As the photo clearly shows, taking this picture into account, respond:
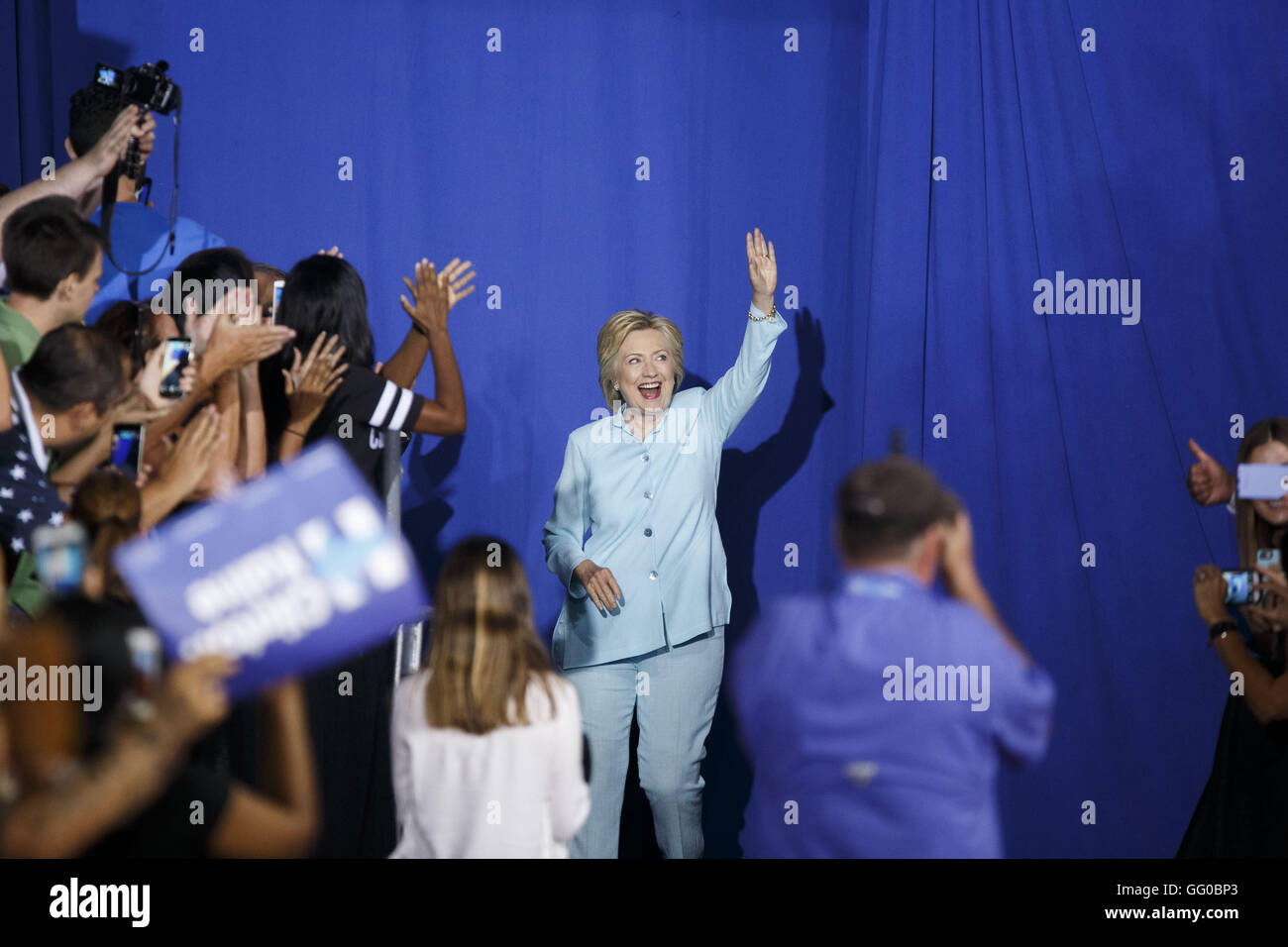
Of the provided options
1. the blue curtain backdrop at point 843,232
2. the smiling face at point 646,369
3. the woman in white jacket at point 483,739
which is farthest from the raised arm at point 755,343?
the woman in white jacket at point 483,739

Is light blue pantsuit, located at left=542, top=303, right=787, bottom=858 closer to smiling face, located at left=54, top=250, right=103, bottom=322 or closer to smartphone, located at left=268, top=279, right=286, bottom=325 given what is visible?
smartphone, located at left=268, top=279, right=286, bottom=325

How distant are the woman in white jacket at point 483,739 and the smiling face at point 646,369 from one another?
1.22 metres

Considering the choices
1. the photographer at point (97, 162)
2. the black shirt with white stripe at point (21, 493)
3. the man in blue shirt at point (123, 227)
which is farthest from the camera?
the man in blue shirt at point (123, 227)

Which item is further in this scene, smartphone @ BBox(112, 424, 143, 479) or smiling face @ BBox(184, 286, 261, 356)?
smiling face @ BBox(184, 286, 261, 356)

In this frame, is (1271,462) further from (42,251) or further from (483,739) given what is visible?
(42,251)

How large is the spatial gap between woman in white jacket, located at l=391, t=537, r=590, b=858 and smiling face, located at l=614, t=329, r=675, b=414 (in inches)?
48.2

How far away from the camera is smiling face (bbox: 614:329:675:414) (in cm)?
329

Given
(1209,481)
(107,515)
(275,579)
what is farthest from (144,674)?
(1209,481)

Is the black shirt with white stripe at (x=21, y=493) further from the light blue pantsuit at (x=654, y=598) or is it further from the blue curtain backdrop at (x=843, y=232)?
the blue curtain backdrop at (x=843, y=232)

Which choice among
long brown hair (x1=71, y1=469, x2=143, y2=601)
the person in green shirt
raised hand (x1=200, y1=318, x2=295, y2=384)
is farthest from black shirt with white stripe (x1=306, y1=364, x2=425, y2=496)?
long brown hair (x1=71, y1=469, x2=143, y2=601)

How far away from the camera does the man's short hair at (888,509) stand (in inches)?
69.5

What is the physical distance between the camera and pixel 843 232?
12.5 ft

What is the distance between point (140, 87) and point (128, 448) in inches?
44.1
